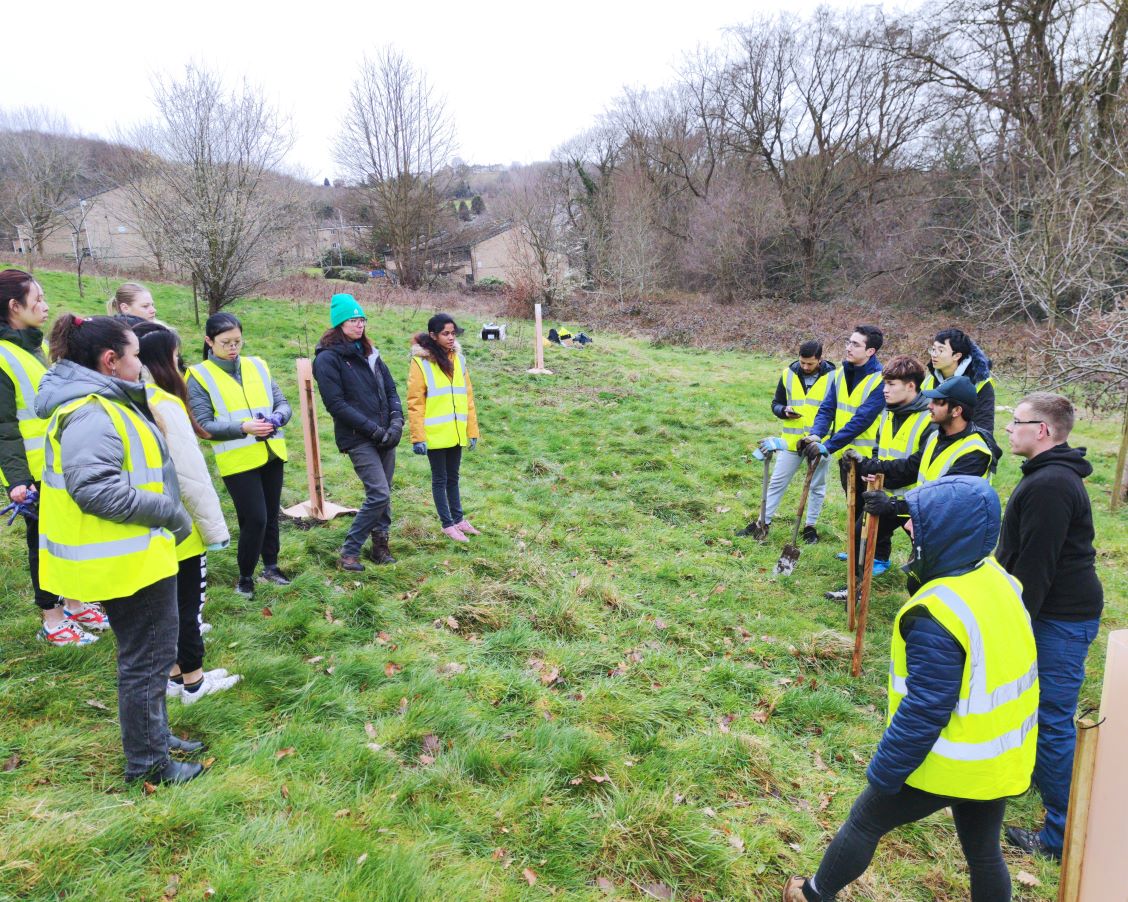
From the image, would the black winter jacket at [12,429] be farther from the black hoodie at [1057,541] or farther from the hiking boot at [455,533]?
the black hoodie at [1057,541]

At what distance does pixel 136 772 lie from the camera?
2.68 meters

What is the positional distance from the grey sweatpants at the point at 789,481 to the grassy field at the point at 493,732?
1.30 feet

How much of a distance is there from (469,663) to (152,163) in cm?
1485

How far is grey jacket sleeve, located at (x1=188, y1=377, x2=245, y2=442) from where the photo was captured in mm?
4188

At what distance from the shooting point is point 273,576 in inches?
191

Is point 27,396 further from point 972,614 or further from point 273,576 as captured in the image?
point 972,614

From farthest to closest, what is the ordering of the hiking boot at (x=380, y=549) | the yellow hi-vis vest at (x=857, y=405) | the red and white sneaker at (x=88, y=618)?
1. the yellow hi-vis vest at (x=857, y=405)
2. the hiking boot at (x=380, y=549)
3. the red and white sneaker at (x=88, y=618)

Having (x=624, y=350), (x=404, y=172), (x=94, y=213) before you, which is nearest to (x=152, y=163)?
(x=624, y=350)

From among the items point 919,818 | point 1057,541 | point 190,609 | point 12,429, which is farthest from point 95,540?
point 1057,541

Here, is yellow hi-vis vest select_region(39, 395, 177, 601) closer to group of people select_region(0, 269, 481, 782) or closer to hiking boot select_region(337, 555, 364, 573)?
group of people select_region(0, 269, 481, 782)

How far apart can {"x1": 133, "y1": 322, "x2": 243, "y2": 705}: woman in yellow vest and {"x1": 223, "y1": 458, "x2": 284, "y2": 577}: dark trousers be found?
110 centimetres

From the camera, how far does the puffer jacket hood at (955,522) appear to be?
2188 mm

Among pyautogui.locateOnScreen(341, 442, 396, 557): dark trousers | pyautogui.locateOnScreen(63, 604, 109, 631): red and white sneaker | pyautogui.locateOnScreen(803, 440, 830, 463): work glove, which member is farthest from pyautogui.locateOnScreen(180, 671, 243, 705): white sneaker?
pyautogui.locateOnScreen(803, 440, 830, 463): work glove

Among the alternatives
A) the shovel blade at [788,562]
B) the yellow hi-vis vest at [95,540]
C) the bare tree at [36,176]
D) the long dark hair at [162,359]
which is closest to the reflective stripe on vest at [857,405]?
the shovel blade at [788,562]
